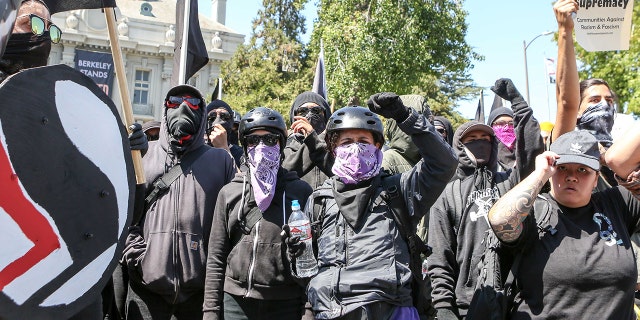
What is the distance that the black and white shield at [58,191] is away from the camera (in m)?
2.59

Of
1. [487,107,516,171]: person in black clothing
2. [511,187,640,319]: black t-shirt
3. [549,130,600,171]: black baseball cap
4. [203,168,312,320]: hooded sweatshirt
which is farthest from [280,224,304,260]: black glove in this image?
[487,107,516,171]: person in black clothing

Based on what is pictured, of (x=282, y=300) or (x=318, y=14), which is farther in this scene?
(x=318, y=14)

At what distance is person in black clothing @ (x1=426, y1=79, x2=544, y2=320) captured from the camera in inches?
169

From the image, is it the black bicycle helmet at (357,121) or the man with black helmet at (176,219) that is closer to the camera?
the black bicycle helmet at (357,121)

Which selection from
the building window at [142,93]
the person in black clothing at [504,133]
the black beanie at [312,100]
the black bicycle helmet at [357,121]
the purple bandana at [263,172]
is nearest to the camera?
the black bicycle helmet at [357,121]

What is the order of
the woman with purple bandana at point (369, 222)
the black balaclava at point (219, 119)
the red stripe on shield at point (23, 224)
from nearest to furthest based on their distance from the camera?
1. the red stripe on shield at point (23, 224)
2. the woman with purple bandana at point (369, 222)
3. the black balaclava at point (219, 119)

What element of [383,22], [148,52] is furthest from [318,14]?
[148,52]

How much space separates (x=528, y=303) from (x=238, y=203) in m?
1.93

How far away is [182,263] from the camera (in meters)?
4.84

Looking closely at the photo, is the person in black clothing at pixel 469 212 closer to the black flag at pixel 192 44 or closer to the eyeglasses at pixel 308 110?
the eyeglasses at pixel 308 110

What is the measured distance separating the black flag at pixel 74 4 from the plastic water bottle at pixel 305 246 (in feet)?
6.49

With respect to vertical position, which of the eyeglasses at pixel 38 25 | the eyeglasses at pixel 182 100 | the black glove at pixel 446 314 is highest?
the eyeglasses at pixel 38 25

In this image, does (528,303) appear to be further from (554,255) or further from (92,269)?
(92,269)

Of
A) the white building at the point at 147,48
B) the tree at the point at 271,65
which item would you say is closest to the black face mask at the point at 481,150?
the tree at the point at 271,65
